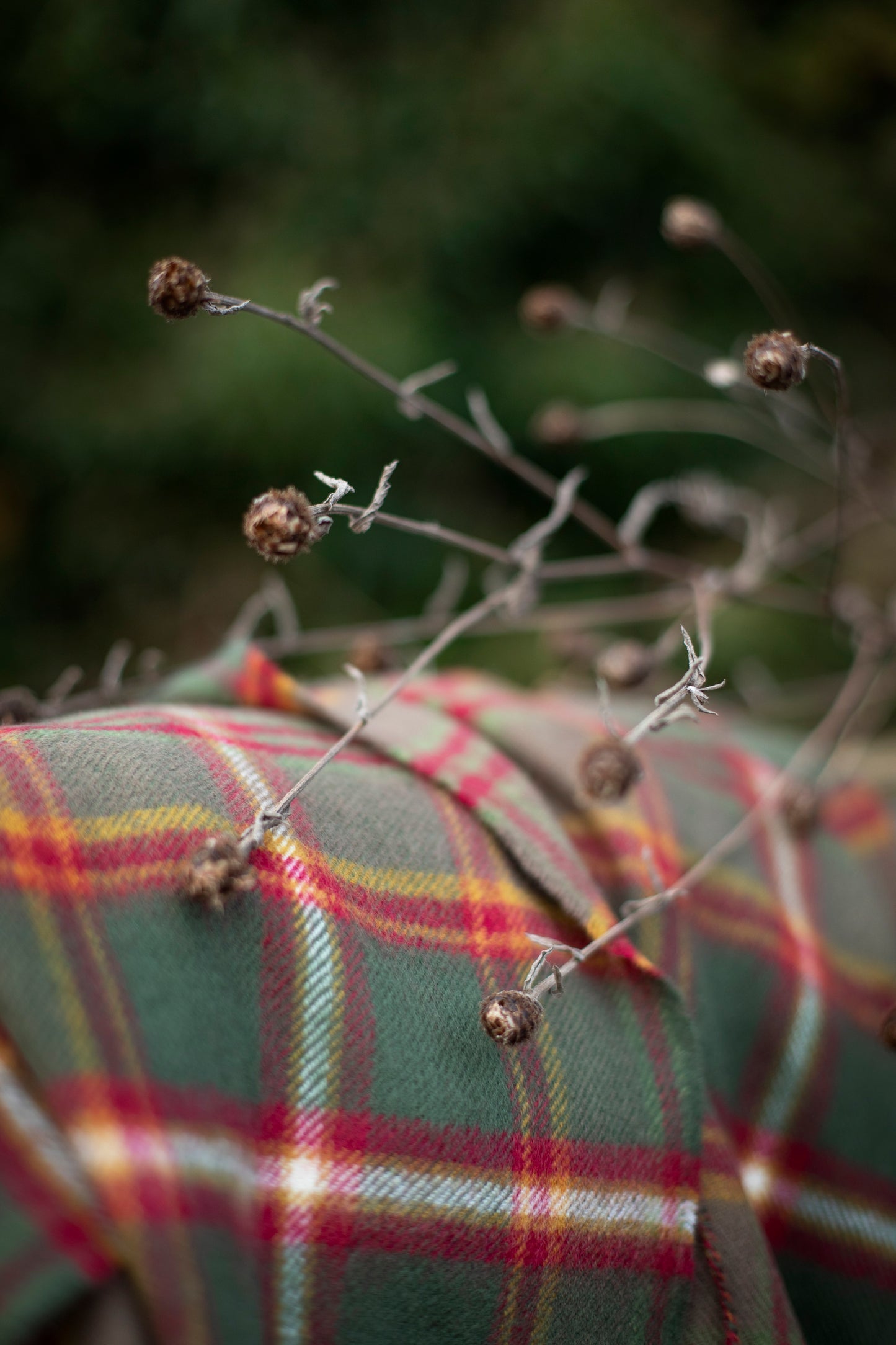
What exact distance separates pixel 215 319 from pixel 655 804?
110cm

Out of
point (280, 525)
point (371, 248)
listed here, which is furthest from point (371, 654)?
point (371, 248)

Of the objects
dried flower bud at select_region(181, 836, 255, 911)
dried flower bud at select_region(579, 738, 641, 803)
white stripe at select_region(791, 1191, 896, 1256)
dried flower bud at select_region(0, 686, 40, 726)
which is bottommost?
dried flower bud at select_region(181, 836, 255, 911)

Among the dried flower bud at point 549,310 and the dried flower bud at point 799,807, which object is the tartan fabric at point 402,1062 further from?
the dried flower bud at point 549,310

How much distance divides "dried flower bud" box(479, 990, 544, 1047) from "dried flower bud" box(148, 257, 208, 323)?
A: 0.75 ft

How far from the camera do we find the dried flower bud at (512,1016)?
304 mm

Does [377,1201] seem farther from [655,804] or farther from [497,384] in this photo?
[497,384]

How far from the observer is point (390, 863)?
0.36m

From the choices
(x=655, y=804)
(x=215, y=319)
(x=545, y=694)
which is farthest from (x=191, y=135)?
(x=655, y=804)

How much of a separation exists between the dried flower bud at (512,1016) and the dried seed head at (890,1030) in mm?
167

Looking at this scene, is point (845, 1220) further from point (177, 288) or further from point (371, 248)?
point (371, 248)

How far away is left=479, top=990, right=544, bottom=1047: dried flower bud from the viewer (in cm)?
30

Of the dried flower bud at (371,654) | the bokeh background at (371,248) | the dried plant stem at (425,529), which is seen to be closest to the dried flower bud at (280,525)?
the dried plant stem at (425,529)

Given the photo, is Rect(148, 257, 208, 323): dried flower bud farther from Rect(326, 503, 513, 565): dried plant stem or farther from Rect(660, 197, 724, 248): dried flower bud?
Rect(660, 197, 724, 248): dried flower bud

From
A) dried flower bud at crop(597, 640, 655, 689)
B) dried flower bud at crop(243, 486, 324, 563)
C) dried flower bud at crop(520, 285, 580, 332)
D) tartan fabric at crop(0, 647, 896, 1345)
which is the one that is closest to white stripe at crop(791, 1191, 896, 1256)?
tartan fabric at crop(0, 647, 896, 1345)
